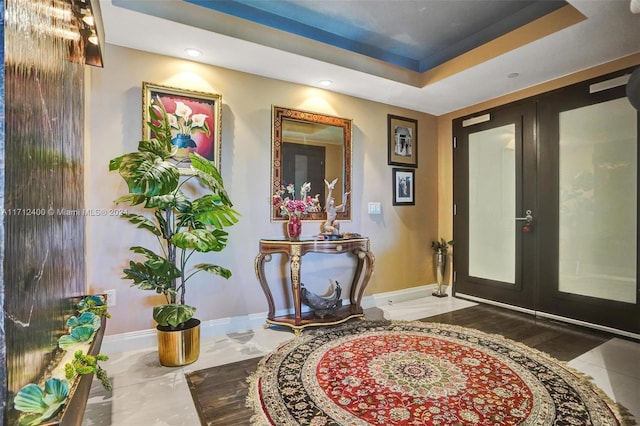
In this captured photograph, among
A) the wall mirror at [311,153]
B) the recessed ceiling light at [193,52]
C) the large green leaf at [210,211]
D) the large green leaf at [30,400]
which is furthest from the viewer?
the wall mirror at [311,153]

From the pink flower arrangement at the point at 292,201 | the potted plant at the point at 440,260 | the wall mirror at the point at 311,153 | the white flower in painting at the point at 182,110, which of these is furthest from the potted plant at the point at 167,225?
the potted plant at the point at 440,260

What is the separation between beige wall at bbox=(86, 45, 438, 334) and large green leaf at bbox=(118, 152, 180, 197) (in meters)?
0.66

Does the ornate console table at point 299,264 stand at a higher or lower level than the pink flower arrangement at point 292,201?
lower

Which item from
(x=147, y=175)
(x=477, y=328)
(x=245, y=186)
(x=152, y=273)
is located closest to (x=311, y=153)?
(x=245, y=186)

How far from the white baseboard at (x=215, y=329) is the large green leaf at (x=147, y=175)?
129 cm

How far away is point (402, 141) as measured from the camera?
3.84m

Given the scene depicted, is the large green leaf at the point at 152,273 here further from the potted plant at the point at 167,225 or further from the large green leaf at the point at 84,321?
the large green leaf at the point at 84,321

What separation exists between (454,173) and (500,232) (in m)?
0.92

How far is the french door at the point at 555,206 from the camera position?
2.66 m

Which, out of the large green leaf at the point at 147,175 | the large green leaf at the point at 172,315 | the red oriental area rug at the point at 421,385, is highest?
the large green leaf at the point at 147,175

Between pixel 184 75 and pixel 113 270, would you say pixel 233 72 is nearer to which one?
pixel 184 75

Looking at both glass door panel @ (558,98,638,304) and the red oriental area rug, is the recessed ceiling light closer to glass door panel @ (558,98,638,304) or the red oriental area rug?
the red oriental area rug

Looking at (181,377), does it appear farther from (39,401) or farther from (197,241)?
(39,401)

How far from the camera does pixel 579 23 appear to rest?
212cm
